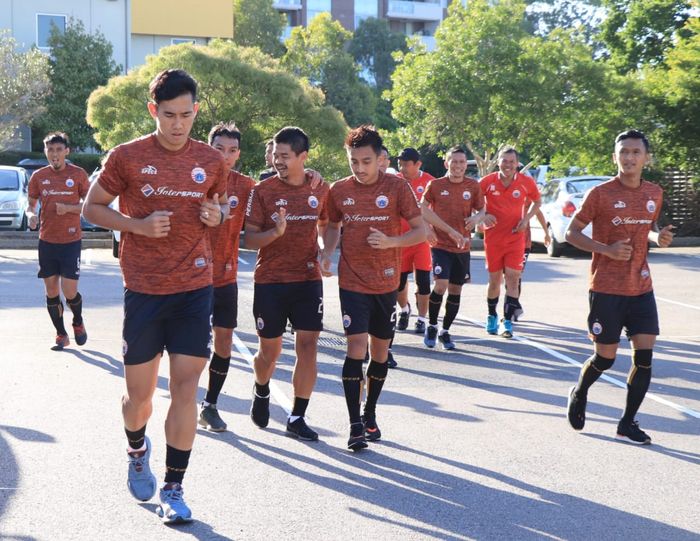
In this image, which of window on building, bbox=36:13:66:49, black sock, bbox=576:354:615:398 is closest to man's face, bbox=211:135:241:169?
black sock, bbox=576:354:615:398

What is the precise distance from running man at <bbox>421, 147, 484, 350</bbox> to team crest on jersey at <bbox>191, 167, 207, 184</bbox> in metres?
5.87

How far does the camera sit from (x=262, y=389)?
716cm

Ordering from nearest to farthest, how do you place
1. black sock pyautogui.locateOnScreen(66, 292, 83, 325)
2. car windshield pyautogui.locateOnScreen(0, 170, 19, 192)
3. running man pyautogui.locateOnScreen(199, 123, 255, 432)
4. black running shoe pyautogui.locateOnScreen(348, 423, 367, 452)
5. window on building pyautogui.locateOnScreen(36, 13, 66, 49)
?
black running shoe pyautogui.locateOnScreen(348, 423, 367, 452), running man pyautogui.locateOnScreen(199, 123, 255, 432), black sock pyautogui.locateOnScreen(66, 292, 83, 325), car windshield pyautogui.locateOnScreen(0, 170, 19, 192), window on building pyautogui.locateOnScreen(36, 13, 66, 49)

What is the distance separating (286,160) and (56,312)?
446 centimetres

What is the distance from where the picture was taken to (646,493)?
5668mm

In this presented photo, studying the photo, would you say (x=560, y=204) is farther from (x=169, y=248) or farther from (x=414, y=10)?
(x=414, y=10)

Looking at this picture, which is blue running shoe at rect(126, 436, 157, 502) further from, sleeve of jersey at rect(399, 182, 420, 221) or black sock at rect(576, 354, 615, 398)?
black sock at rect(576, 354, 615, 398)

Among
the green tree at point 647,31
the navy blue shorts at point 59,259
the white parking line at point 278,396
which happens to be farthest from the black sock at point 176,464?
the green tree at point 647,31

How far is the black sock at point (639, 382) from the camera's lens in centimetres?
680

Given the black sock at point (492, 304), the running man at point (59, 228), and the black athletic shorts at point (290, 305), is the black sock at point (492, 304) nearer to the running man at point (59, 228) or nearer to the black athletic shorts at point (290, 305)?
the running man at point (59, 228)

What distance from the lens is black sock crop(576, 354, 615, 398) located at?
6992 millimetres

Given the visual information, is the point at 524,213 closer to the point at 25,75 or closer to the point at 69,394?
the point at 69,394

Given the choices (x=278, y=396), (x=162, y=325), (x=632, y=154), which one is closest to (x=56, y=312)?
(x=278, y=396)

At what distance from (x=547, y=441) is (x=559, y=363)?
3211 millimetres
